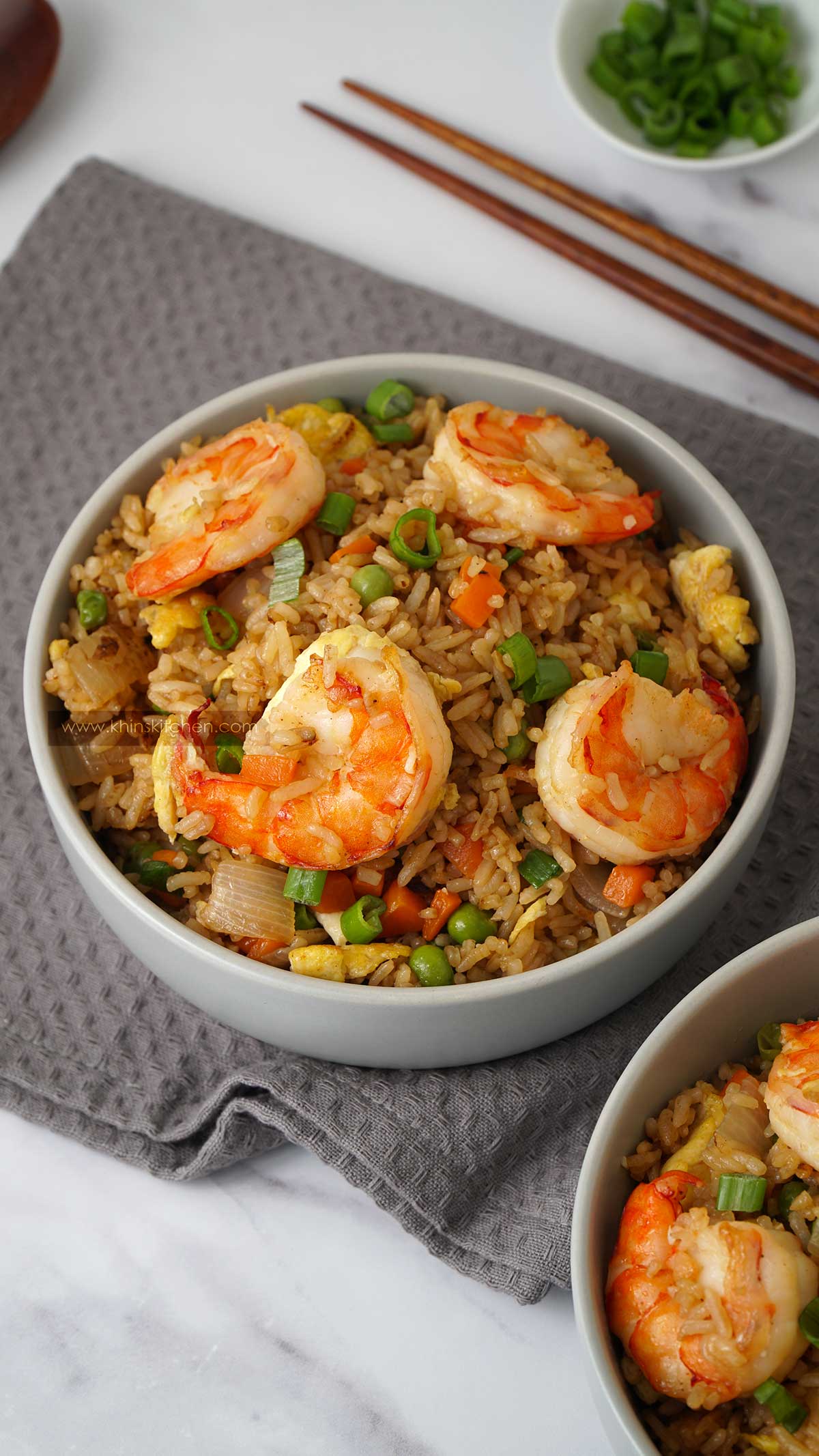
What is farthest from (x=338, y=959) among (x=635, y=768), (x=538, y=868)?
(x=635, y=768)

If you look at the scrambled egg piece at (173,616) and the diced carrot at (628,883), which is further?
the scrambled egg piece at (173,616)

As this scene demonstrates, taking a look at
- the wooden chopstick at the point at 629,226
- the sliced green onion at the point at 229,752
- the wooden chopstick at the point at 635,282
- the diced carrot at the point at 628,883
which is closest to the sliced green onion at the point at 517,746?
the diced carrot at the point at 628,883

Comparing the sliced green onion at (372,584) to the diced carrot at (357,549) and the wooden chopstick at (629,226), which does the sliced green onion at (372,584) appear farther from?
the wooden chopstick at (629,226)

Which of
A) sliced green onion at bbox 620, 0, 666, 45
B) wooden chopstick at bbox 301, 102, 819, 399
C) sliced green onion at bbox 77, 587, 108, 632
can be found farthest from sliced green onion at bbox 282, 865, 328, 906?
sliced green onion at bbox 620, 0, 666, 45

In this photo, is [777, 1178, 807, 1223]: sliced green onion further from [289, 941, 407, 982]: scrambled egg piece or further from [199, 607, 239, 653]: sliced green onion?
[199, 607, 239, 653]: sliced green onion

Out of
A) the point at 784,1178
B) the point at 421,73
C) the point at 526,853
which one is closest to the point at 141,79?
the point at 421,73

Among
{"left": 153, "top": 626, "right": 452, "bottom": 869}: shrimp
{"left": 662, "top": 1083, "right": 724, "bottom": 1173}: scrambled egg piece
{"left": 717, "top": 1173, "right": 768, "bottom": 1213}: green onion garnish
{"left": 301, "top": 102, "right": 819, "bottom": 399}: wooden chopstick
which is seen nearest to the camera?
{"left": 717, "top": 1173, "right": 768, "bottom": 1213}: green onion garnish
